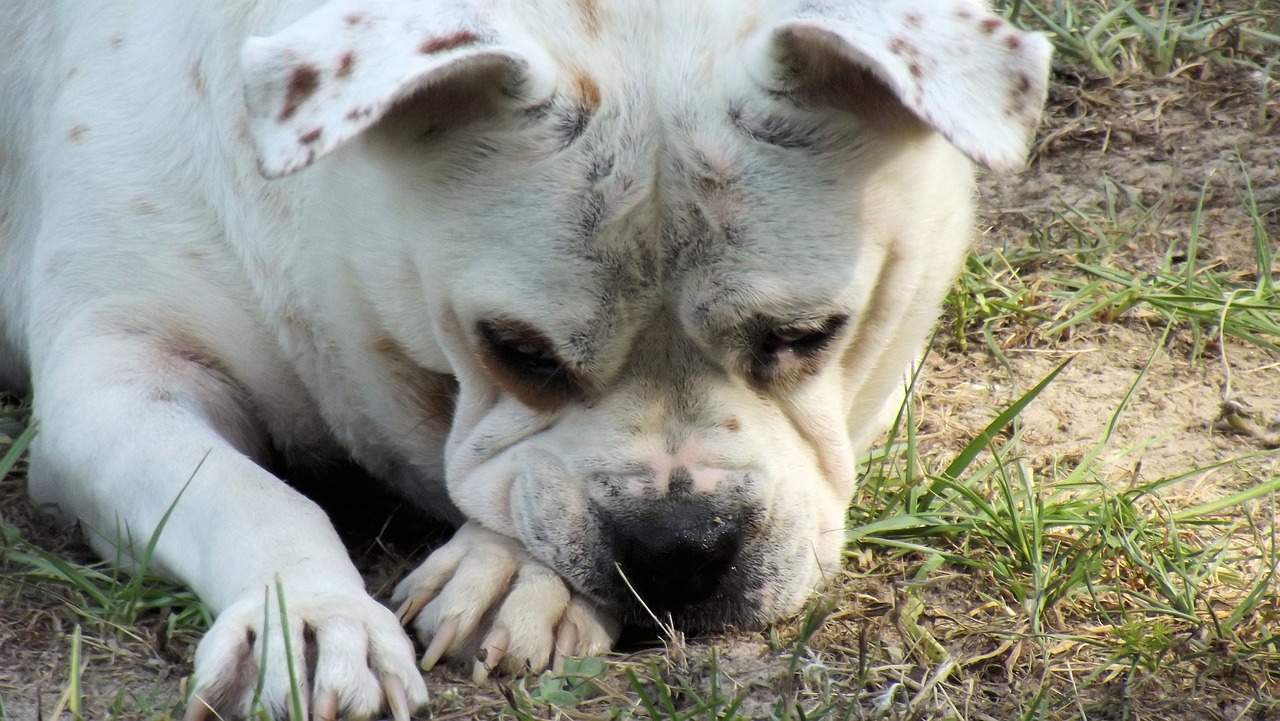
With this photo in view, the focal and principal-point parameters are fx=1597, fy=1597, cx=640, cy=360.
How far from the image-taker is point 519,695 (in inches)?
99.1

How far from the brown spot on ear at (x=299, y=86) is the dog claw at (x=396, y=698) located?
880mm

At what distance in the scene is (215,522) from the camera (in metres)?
2.79

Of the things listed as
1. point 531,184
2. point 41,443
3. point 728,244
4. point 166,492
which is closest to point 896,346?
point 728,244

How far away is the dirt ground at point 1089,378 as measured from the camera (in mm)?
2648

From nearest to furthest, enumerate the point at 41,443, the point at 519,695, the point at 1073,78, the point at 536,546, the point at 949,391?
the point at 519,695
the point at 536,546
the point at 41,443
the point at 949,391
the point at 1073,78

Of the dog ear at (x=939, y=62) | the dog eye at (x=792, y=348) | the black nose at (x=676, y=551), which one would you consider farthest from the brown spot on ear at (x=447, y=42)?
the black nose at (x=676, y=551)

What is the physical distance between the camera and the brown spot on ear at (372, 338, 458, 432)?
3.08 meters

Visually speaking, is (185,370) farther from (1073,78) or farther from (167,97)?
(1073,78)

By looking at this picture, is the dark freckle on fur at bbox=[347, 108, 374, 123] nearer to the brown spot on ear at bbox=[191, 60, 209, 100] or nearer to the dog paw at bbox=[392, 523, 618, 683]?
the dog paw at bbox=[392, 523, 618, 683]

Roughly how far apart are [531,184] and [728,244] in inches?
13.5

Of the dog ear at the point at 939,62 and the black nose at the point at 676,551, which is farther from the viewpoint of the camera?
the black nose at the point at 676,551

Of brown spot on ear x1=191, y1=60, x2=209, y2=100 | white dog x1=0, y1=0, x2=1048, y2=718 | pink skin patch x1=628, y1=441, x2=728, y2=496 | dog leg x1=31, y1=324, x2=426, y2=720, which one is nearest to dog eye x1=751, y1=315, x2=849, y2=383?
white dog x1=0, y1=0, x2=1048, y2=718

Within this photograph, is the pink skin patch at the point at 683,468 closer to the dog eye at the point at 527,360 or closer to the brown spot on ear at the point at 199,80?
the dog eye at the point at 527,360

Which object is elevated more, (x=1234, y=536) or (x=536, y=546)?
(x=536, y=546)
